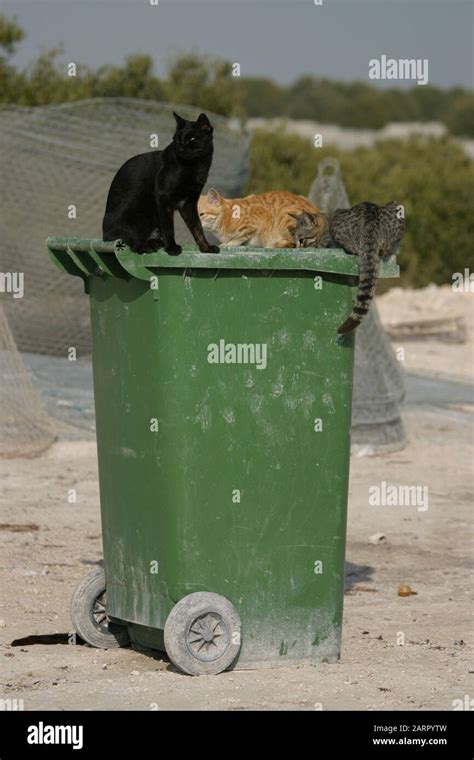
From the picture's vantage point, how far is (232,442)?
444 centimetres

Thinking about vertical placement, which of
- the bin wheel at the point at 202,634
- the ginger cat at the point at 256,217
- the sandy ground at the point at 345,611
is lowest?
the sandy ground at the point at 345,611

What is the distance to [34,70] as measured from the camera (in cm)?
1900

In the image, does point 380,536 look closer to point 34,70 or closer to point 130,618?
point 130,618

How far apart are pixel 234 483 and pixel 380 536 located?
279 cm

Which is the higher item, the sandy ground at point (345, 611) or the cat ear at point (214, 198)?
the cat ear at point (214, 198)

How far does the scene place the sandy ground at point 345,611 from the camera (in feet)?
14.0

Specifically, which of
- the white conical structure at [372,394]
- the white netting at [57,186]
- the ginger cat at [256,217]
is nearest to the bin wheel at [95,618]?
the ginger cat at [256,217]

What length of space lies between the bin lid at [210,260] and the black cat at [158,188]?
0.35ft

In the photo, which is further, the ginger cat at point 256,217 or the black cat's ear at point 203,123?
the ginger cat at point 256,217

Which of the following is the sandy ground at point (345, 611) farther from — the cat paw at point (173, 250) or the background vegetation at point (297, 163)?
the background vegetation at point (297, 163)

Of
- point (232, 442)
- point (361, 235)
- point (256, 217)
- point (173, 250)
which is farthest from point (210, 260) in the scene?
point (256, 217)

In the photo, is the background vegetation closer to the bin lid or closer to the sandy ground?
the sandy ground

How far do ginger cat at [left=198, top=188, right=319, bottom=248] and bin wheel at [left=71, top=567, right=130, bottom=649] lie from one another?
5.54 feet
